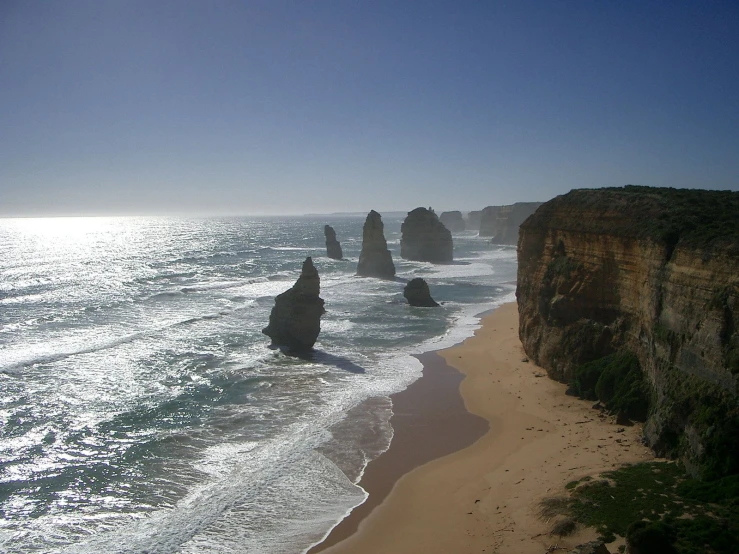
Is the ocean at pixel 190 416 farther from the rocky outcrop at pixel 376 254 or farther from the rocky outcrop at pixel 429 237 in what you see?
the rocky outcrop at pixel 429 237

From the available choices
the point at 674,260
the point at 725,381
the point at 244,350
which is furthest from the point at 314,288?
the point at 725,381

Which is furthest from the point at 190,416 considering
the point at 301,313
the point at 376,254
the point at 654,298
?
the point at 376,254

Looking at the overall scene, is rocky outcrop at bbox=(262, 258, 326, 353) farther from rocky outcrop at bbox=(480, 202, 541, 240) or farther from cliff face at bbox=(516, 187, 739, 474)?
rocky outcrop at bbox=(480, 202, 541, 240)

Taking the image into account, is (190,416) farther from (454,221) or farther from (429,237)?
(454,221)

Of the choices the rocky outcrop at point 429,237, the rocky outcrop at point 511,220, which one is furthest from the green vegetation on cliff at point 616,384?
the rocky outcrop at point 511,220

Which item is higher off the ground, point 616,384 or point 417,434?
point 616,384
